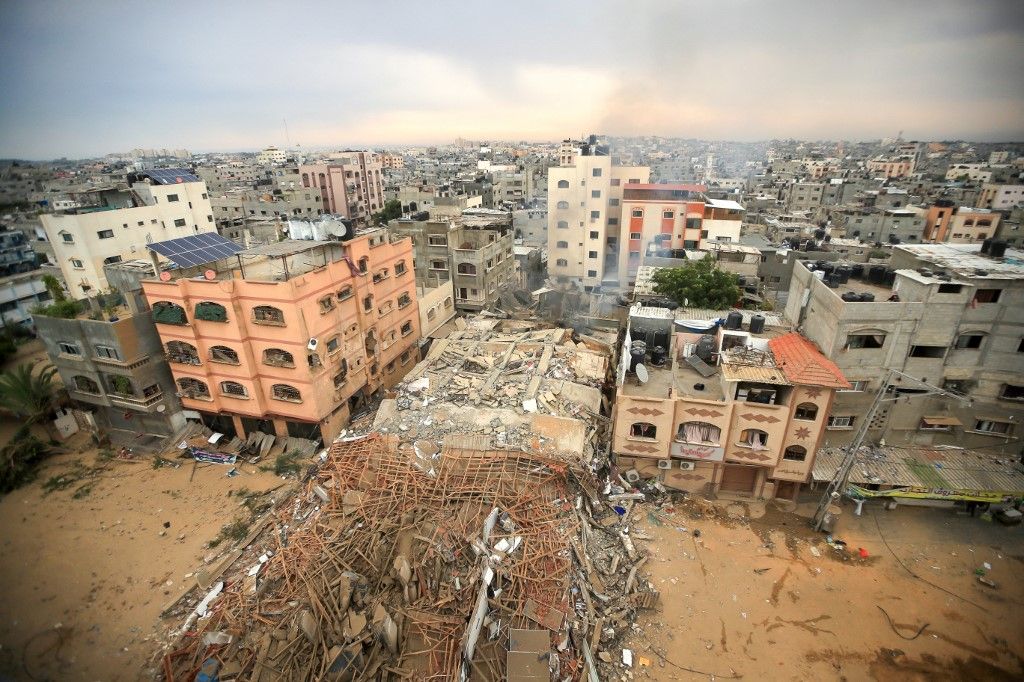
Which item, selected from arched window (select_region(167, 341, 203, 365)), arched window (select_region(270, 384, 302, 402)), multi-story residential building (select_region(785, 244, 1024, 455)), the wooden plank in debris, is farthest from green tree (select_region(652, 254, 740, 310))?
arched window (select_region(167, 341, 203, 365))

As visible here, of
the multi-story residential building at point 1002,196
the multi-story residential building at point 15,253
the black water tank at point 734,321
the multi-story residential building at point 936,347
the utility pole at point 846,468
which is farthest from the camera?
the multi-story residential building at point 1002,196

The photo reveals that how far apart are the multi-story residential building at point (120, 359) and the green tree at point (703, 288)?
28168mm

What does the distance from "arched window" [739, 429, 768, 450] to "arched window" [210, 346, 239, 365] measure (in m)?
22.0

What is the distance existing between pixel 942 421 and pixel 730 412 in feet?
31.7

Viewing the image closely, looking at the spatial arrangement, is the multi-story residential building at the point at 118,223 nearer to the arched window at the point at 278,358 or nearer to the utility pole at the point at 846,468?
the arched window at the point at 278,358

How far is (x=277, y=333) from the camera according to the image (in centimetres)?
2027

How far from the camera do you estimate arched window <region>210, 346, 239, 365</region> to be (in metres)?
21.1

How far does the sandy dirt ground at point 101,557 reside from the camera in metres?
14.1

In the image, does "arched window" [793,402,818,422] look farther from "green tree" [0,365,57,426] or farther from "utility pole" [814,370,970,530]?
"green tree" [0,365,57,426]

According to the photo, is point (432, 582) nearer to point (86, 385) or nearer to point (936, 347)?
point (86, 385)

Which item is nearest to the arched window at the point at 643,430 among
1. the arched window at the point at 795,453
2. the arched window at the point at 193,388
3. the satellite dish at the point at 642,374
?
the satellite dish at the point at 642,374

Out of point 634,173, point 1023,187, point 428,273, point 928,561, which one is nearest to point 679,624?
point 928,561

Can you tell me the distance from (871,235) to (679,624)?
2134 inches

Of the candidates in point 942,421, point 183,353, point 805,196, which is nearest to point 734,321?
point 942,421
